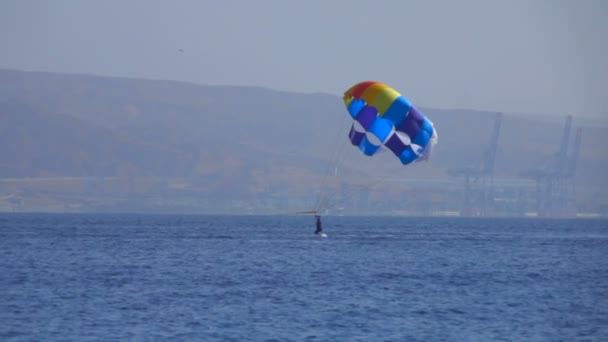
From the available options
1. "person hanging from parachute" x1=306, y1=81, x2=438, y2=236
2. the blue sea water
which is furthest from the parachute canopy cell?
the blue sea water

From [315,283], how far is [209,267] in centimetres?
1075

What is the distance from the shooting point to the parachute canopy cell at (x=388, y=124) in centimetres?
5750

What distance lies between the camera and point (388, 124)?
58531mm

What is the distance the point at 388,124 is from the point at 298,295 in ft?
44.7

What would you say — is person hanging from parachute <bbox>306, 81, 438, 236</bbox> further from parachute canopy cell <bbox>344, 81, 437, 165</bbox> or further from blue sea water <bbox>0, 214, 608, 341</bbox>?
blue sea water <bbox>0, 214, 608, 341</bbox>

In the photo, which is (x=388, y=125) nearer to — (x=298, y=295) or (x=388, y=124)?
(x=388, y=124)

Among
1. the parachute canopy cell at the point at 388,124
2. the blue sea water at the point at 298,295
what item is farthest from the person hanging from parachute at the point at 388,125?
the blue sea water at the point at 298,295

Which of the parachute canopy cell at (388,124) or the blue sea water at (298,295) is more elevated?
the parachute canopy cell at (388,124)

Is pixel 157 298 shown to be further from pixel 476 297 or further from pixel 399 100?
pixel 399 100

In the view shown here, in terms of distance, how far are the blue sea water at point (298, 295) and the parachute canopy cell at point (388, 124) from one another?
19.9 feet

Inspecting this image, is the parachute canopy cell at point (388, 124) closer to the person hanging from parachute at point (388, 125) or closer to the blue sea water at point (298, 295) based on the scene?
the person hanging from parachute at point (388, 125)

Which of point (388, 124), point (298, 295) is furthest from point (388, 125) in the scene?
point (298, 295)

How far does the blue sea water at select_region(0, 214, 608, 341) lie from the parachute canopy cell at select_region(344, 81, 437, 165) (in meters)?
6.06

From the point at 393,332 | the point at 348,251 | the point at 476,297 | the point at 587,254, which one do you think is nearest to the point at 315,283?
the point at 476,297
